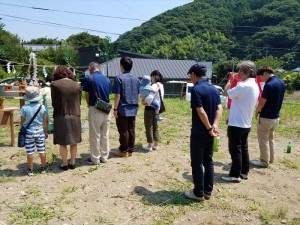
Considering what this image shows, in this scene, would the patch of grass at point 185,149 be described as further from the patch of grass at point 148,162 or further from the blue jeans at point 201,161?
the blue jeans at point 201,161

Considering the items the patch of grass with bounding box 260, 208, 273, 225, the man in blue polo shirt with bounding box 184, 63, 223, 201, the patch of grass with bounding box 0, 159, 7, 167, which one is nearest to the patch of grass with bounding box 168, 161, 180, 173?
the man in blue polo shirt with bounding box 184, 63, 223, 201

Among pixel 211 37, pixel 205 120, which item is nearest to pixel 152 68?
pixel 205 120

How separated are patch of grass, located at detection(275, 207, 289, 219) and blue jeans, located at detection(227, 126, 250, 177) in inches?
36.5

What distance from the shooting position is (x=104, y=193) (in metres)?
4.07

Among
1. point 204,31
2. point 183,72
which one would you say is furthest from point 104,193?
point 204,31

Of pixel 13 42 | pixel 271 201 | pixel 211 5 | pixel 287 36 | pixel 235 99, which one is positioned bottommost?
pixel 271 201

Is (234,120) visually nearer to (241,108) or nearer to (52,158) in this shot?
(241,108)

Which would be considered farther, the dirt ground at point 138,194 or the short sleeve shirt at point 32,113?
the short sleeve shirt at point 32,113

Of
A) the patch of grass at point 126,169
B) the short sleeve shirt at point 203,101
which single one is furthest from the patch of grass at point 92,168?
the short sleeve shirt at point 203,101

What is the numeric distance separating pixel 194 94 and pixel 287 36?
70.3 metres

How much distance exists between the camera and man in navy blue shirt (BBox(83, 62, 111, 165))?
483 centimetres

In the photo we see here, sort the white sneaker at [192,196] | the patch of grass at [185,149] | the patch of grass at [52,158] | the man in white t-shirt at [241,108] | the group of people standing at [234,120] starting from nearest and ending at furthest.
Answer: the group of people standing at [234,120], the white sneaker at [192,196], the man in white t-shirt at [241,108], the patch of grass at [52,158], the patch of grass at [185,149]

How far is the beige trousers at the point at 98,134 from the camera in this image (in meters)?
4.89

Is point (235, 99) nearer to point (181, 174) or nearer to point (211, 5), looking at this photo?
point (181, 174)
